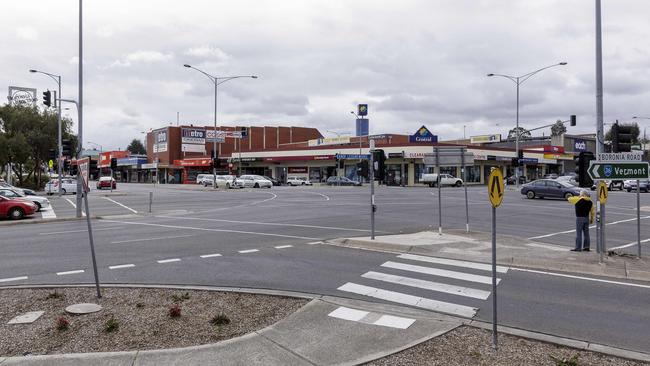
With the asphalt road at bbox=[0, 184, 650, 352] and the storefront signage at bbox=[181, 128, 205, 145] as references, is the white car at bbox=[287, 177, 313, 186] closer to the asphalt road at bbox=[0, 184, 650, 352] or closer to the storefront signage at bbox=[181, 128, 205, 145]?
the storefront signage at bbox=[181, 128, 205, 145]

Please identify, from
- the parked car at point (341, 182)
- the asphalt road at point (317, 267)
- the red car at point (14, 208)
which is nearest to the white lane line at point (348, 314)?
the asphalt road at point (317, 267)

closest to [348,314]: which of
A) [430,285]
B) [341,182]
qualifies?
[430,285]

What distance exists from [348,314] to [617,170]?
7659 millimetres

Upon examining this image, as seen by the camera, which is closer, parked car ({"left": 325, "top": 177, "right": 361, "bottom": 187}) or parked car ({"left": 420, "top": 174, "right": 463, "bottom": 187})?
parked car ({"left": 420, "top": 174, "right": 463, "bottom": 187})

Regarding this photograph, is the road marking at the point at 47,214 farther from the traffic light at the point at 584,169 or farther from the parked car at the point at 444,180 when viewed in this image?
the parked car at the point at 444,180

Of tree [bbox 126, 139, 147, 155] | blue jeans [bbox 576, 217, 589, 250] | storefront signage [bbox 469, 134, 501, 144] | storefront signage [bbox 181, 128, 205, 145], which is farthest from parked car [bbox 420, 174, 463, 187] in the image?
tree [bbox 126, 139, 147, 155]

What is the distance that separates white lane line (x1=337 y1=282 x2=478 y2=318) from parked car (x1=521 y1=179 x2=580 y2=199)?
98.5ft

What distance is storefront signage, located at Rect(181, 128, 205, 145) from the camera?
306 feet

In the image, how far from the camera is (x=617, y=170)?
11.2m

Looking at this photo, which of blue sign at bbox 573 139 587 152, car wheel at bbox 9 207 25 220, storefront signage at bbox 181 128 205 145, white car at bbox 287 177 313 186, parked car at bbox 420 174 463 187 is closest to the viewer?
car wheel at bbox 9 207 25 220

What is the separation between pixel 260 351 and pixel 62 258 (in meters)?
8.43

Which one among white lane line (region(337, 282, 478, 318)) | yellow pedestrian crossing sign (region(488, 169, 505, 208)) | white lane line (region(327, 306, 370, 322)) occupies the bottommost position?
white lane line (region(337, 282, 478, 318))

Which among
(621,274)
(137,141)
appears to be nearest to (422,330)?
(621,274)

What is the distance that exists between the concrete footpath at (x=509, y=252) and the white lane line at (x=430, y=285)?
2777 millimetres
